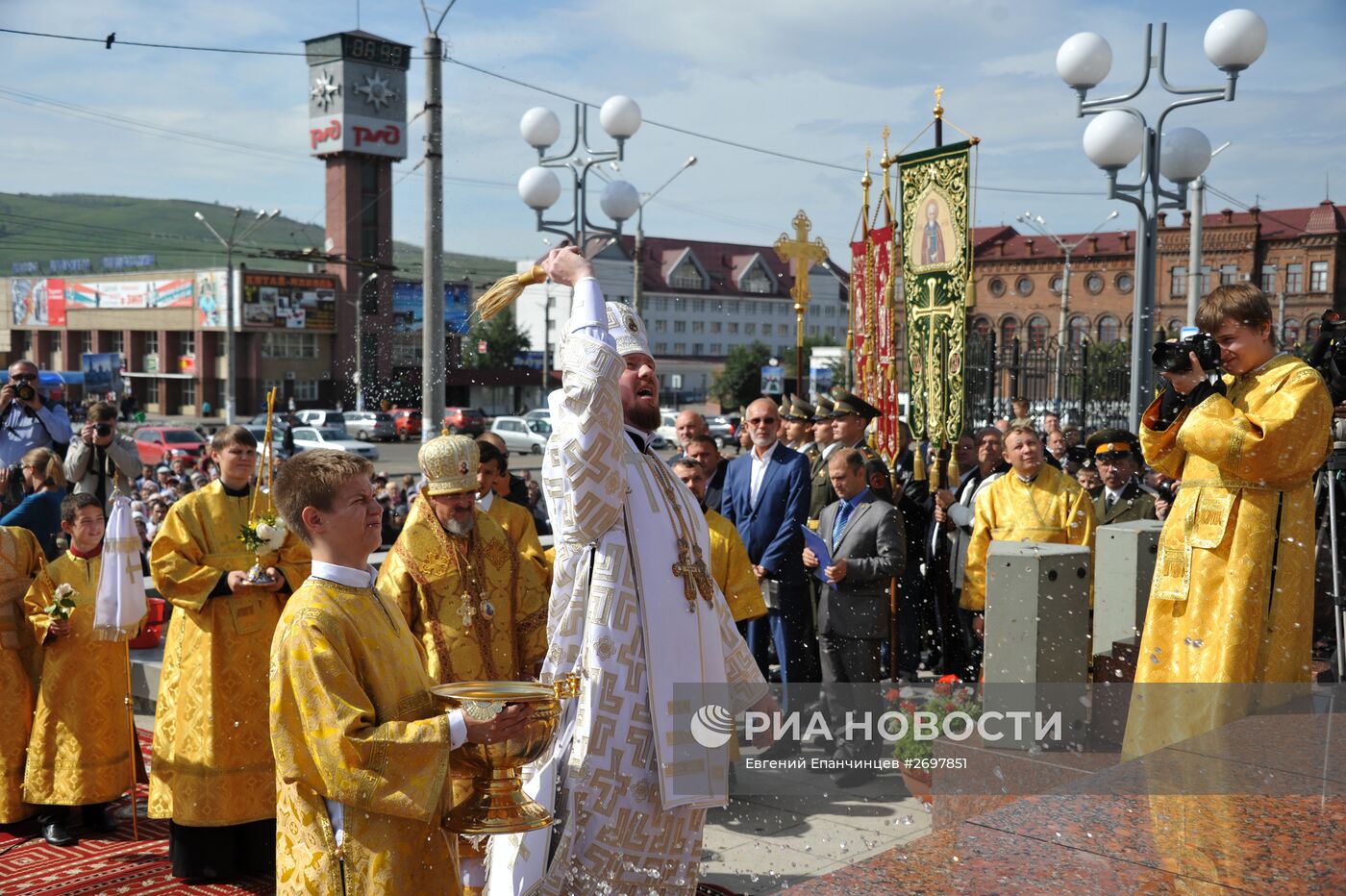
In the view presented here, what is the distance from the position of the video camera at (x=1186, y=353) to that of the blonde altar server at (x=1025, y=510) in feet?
9.89

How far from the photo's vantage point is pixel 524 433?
41688 millimetres

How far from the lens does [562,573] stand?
3.88m

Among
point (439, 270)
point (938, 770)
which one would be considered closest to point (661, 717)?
point (938, 770)

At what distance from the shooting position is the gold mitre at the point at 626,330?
3980 millimetres

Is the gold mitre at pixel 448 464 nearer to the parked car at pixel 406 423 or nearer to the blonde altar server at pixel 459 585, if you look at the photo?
the blonde altar server at pixel 459 585

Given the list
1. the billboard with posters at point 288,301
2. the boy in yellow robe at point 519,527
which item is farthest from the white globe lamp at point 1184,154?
the billboard with posters at point 288,301

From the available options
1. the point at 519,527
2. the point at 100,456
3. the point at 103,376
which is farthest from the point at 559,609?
the point at 103,376

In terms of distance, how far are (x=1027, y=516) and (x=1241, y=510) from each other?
3.13 metres

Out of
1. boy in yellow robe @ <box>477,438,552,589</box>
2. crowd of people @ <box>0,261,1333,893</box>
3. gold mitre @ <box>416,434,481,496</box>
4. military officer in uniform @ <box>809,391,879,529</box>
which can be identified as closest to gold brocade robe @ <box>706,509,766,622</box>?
crowd of people @ <box>0,261,1333,893</box>

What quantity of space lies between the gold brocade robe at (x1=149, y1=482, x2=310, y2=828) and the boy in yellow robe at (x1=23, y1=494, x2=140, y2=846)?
2.08 feet

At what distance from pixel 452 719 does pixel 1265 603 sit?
2.94m

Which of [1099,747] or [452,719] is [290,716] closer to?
[452,719]

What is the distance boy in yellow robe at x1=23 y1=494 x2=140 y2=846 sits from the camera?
241 inches

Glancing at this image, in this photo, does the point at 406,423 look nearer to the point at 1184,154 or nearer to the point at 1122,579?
the point at 1184,154
